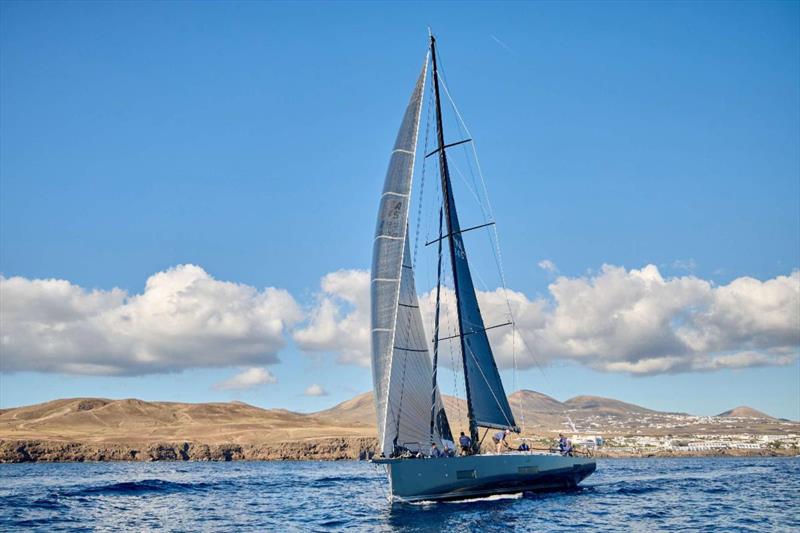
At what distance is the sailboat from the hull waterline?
5cm

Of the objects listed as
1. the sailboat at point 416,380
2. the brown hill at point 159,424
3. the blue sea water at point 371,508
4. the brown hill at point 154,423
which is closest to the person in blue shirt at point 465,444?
the sailboat at point 416,380

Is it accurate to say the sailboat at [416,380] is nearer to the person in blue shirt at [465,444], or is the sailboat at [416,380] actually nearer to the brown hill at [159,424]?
the person in blue shirt at [465,444]

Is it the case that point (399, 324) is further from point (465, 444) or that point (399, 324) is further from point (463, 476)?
point (463, 476)

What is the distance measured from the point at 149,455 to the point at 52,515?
8749cm

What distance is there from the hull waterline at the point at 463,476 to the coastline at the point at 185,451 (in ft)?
302

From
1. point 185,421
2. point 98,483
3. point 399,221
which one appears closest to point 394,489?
point 399,221

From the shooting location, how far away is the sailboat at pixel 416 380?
3572 cm

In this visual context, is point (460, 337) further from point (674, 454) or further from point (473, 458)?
point (674, 454)

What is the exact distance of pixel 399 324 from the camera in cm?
3681

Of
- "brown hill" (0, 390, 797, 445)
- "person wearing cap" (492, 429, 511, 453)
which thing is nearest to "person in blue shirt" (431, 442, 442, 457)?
"person wearing cap" (492, 429, 511, 453)

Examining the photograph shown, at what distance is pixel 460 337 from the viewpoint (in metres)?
41.5

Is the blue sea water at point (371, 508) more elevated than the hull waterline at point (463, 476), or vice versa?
the hull waterline at point (463, 476)

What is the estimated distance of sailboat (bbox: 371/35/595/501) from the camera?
35719mm

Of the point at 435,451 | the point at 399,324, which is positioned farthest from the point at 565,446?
the point at 399,324
